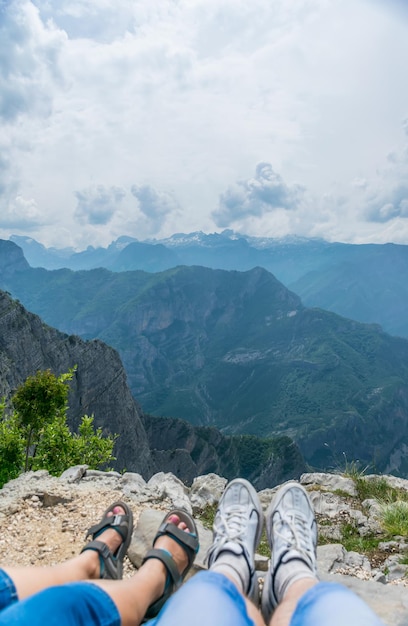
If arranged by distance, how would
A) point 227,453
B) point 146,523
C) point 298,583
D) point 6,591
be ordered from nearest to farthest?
point 6,591, point 298,583, point 146,523, point 227,453

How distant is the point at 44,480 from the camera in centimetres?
890

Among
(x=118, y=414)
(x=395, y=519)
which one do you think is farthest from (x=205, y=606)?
(x=118, y=414)

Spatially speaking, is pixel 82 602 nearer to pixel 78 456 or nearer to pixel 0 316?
pixel 78 456

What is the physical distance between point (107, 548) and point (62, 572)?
611mm

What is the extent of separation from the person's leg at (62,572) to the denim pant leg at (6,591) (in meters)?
0.04

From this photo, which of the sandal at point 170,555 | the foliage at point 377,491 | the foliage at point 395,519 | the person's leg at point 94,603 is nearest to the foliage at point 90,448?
the foliage at point 377,491

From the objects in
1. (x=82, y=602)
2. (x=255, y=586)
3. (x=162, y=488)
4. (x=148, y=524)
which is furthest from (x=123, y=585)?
(x=162, y=488)

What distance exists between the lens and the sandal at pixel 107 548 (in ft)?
13.9

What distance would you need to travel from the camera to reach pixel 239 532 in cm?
441

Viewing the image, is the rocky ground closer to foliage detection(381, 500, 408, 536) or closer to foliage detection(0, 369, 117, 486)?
foliage detection(381, 500, 408, 536)

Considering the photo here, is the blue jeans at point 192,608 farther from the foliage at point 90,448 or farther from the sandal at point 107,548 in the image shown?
the foliage at point 90,448

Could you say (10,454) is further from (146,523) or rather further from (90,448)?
(146,523)

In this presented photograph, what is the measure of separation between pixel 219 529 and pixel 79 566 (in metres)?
1.57

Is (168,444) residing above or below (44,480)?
below
